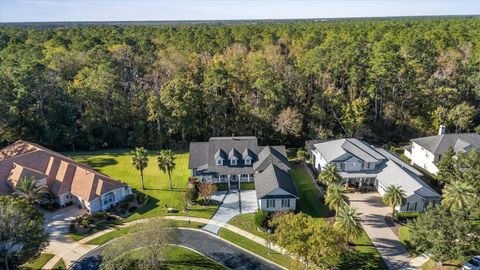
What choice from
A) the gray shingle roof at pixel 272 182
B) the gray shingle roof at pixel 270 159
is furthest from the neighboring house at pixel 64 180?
the gray shingle roof at pixel 270 159

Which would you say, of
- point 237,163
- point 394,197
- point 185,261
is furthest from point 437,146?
point 185,261

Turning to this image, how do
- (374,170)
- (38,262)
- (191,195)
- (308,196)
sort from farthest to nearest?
(374,170), (308,196), (191,195), (38,262)

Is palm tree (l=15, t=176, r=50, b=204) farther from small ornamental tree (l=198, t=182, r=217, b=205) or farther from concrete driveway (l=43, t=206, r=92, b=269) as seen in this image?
small ornamental tree (l=198, t=182, r=217, b=205)

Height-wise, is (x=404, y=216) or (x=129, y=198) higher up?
(x=129, y=198)

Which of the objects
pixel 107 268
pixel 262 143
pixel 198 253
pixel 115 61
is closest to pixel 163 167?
pixel 198 253

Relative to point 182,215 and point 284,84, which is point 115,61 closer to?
point 284,84

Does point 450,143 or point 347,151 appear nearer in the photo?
point 347,151

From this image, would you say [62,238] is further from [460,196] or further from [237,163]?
[460,196]

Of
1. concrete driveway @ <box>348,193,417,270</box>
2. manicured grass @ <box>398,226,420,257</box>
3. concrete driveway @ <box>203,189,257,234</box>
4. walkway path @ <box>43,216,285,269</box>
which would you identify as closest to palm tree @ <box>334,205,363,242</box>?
concrete driveway @ <box>348,193,417,270</box>
